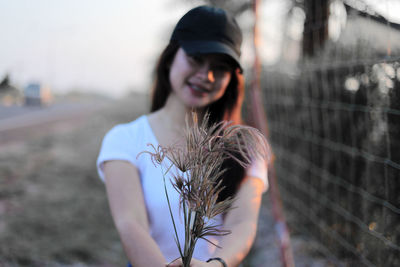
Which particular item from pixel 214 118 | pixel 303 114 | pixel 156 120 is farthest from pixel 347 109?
pixel 156 120

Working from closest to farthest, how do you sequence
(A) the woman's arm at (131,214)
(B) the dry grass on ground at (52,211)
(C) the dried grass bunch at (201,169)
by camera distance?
1. (C) the dried grass bunch at (201,169)
2. (A) the woman's arm at (131,214)
3. (B) the dry grass on ground at (52,211)

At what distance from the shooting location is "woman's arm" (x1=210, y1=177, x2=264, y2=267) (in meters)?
1.30

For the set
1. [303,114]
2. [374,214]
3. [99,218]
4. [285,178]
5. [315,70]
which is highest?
[315,70]

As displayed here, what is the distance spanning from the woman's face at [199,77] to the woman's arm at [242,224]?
42 centimetres

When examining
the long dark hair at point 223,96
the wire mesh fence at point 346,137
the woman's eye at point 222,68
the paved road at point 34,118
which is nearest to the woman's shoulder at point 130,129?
the long dark hair at point 223,96

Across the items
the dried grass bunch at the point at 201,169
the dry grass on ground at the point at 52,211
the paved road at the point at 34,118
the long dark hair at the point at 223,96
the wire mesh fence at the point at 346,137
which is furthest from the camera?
the paved road at the point at 34,118

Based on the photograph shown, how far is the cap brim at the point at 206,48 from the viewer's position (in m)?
1.34

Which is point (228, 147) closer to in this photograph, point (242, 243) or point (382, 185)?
point (242, 243)

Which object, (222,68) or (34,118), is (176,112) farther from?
(34,118)

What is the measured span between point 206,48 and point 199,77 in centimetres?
15

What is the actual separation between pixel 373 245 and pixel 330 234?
0.89 meters

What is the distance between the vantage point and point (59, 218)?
3.61 m

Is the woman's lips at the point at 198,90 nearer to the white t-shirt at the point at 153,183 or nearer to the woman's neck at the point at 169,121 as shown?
the woman's neck at the point at 169,121

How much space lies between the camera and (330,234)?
3.02 m
